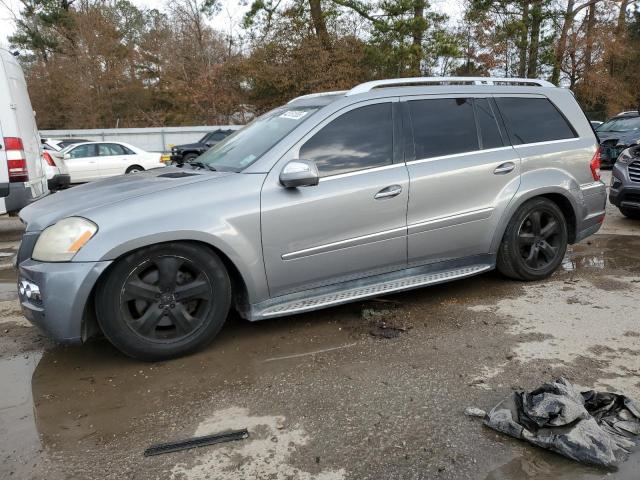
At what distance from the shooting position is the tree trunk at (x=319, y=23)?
26525 mm

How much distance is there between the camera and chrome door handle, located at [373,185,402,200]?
3.77 meters

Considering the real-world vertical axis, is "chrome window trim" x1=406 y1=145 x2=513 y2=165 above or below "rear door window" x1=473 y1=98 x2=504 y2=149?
below

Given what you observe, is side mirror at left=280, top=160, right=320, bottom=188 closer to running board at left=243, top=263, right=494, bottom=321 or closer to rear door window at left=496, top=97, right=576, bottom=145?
running board at left=243, top=263, right=494, bottom=321

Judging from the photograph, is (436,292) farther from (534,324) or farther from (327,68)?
(327,68)

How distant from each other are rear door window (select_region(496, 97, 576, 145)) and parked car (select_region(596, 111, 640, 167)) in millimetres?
10192

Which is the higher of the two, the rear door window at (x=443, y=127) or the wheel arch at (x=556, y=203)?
the rear door window at (x=443, y=127)

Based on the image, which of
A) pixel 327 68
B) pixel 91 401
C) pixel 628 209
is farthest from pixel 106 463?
pixel 327 68

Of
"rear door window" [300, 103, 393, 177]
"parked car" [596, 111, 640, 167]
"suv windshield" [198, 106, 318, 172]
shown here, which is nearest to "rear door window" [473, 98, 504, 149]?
"rear door window" [300, 103, 393, 177]

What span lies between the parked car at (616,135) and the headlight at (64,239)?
13838 mm

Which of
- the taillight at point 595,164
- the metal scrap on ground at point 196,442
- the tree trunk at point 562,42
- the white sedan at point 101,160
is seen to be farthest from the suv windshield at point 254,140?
the tree trunk at point 562,42

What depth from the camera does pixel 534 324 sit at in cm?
386

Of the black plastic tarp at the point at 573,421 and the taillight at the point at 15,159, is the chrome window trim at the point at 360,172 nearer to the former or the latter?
the black plastic tarp at the point at 573,421

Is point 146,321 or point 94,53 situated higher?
point 94,53

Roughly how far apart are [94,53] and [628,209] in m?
35.7
